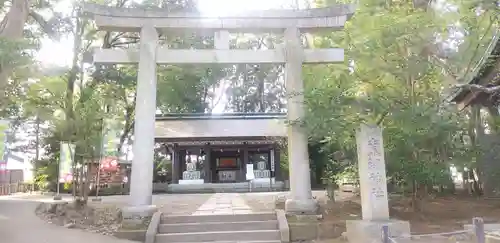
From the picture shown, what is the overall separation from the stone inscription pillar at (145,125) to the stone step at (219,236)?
1.22 m

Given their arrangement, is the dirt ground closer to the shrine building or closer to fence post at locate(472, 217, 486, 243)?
fence post at locate(472, 217, 486, 243)

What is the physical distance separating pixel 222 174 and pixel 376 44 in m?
16.7

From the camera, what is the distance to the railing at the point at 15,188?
21.1 metres

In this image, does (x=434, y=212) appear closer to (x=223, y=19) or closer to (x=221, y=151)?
(x=223, y=19)

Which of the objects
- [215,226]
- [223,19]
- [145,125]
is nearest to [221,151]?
[145,125]

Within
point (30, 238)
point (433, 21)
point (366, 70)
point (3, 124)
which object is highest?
point (433, 21)

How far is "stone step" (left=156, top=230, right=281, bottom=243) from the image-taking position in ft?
29.7

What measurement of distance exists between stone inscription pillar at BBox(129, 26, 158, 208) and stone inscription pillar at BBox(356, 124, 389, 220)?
17.9 ft

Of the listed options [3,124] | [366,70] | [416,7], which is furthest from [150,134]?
[416,7]

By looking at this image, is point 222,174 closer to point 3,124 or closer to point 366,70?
point 3,124

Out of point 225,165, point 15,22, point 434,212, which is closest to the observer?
point 15,22

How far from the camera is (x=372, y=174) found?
8.35 metres

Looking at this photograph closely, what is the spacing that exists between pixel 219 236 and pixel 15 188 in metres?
19.2

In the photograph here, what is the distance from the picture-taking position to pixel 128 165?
24.1m
